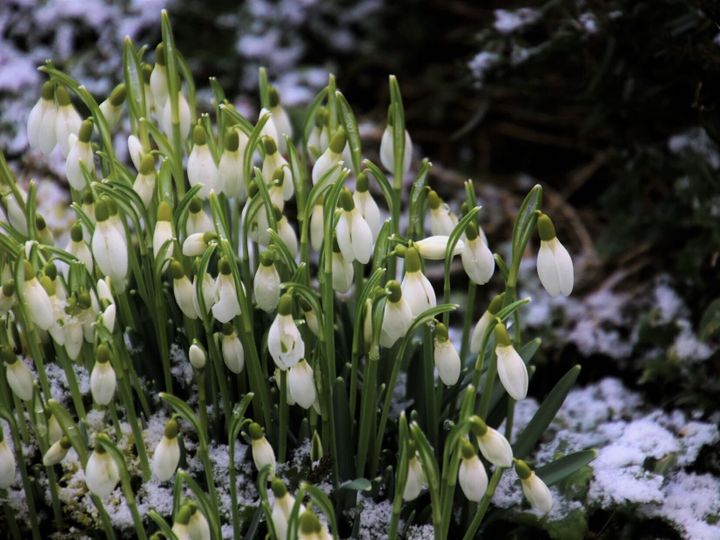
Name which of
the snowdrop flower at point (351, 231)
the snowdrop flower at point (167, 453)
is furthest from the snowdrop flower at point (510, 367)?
the snowdrop flower at point (167, 453)

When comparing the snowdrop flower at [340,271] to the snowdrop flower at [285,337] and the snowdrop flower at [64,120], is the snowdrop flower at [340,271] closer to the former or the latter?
the snowdrop flower at [285,337]

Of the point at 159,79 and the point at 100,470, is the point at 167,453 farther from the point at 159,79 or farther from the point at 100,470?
the point at 159,79

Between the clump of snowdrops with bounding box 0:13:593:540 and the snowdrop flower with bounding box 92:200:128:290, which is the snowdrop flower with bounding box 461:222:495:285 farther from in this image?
the snowdrop flower with bounding box 92:200:128:290

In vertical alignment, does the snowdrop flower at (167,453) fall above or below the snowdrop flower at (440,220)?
below

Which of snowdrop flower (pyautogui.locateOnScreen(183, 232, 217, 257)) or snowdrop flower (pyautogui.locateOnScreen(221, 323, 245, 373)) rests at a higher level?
snowdrop flower (pyautogui.locateOnScreen(183, 232, 217, 257))

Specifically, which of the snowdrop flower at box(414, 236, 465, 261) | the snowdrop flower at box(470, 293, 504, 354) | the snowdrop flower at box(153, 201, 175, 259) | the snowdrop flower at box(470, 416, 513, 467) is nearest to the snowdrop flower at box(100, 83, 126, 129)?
the snowdrop flower at box(153, 201, 175, 259)
